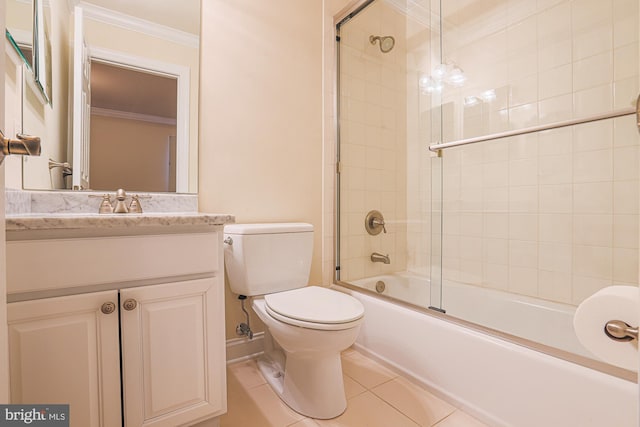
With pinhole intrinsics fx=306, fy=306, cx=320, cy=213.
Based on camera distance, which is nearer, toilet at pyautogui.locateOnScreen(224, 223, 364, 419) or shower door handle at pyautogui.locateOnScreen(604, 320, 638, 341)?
shower door handle at pyautogui.locateOnScreen(604, 320, 638, 341)

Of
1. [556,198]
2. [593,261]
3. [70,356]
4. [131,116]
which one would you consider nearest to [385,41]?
[556,198]

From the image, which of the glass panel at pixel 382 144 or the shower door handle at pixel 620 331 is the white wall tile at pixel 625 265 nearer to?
the glass panel at pixel 382 144

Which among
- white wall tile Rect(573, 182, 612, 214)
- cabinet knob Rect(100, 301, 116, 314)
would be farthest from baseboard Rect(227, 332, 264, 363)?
white wall tile Rect(573, 182, 612, 214)

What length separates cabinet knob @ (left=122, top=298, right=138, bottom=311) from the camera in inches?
32.4

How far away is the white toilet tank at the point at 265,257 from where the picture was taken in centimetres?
138

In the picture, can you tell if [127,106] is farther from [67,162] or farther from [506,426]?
[506,426]

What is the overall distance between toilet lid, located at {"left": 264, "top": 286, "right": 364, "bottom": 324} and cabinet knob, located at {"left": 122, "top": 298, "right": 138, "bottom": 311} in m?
0.48

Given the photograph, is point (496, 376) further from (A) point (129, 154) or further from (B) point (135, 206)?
(A) point (129, 154)

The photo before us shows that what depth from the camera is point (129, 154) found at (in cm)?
135

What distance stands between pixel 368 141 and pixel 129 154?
1315 mm

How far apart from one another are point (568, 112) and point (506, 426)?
1.42m

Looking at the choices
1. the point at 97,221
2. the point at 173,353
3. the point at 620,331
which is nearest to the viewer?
the point at 620,331

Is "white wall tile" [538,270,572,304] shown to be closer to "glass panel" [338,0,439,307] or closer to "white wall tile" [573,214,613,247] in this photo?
"white wall tile" [573,214,613,247]

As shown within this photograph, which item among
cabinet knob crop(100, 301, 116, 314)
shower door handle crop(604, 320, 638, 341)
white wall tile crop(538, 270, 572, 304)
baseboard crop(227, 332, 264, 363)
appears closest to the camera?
shower door handle crop(604, 320, 638, 341)
